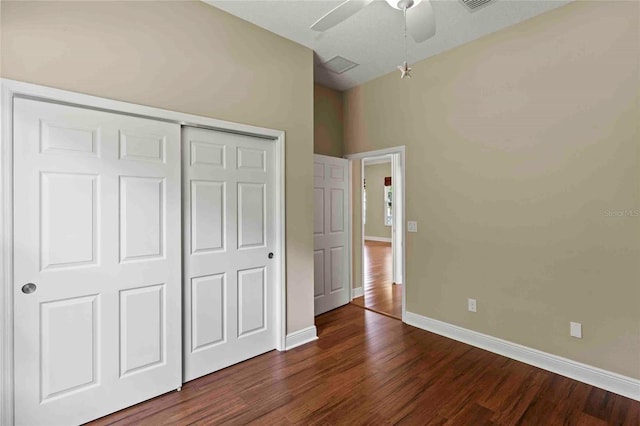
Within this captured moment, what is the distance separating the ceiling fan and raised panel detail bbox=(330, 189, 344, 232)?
2294mm

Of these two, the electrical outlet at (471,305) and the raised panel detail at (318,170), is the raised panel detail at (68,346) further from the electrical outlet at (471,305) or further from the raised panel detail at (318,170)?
the electrical outlet at (471,305)

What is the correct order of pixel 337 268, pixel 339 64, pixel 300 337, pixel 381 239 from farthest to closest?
pixel 381 239 < pixel 337 268 < pixel 339 64 < pixel 300 337

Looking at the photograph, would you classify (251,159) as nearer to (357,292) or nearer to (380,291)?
(357,292)

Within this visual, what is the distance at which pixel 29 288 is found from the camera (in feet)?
5.72

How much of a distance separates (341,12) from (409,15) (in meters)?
0.43

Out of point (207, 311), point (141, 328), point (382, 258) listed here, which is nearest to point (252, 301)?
point (207, 311)

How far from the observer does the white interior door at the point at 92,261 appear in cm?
174

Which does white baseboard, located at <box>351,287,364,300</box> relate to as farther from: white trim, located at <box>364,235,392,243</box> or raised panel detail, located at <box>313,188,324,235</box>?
white trim, located at <box>364,235,392,243</box>

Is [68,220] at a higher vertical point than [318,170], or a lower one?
lower

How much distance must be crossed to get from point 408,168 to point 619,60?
1.87 metres

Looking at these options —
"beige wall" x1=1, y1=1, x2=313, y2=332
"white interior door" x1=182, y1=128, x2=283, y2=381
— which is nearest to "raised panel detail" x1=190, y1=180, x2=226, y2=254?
"white interior door" x1=182, y1=128, x2=283, y2=381

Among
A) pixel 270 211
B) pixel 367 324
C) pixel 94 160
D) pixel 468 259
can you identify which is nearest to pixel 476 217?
pixel 468 259

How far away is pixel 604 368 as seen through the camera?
7.54 ft

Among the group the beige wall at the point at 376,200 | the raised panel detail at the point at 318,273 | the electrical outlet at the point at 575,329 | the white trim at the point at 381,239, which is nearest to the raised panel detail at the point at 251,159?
the raised panel detail at the point at 318,273
